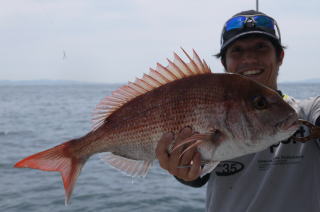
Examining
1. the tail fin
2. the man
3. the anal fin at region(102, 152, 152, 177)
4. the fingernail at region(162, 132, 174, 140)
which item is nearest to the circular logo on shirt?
Result: the man

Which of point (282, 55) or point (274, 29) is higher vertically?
point (274, 29)

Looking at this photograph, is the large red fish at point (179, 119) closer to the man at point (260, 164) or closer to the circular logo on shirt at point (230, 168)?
the man at point (260, 164)

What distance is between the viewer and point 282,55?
334 cm

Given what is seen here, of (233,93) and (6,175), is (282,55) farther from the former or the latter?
(6,175)

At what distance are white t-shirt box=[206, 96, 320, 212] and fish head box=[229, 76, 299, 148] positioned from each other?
0.66 metres

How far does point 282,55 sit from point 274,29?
33 centimetres

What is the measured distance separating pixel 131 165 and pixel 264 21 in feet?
5.55

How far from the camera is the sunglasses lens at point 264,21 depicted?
3.04m

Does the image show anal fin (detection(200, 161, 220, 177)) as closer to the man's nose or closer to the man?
the man

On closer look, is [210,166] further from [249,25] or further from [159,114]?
[249,25]

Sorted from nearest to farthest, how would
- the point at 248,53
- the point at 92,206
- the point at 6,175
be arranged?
the point at 248,53
the point at 92,206
the point at 6,175

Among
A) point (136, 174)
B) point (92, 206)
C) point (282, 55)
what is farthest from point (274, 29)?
point (92, 206)

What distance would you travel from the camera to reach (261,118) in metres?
2.23

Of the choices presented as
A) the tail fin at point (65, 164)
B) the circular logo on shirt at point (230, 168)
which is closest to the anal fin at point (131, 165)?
the tail fin at point (65, 164)
